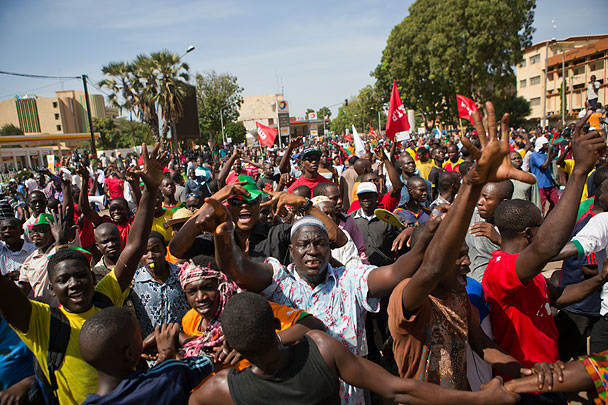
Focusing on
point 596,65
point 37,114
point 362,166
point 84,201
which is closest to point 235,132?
point 362,166

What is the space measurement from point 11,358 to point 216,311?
1.21m

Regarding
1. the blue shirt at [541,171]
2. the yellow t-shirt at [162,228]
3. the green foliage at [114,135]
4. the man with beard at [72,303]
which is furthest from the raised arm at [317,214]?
the green foliage at [114,135]

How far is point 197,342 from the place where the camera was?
6.74 ft

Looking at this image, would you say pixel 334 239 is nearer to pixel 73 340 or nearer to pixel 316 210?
pixel 316 210

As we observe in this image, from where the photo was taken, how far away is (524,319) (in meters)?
2.36

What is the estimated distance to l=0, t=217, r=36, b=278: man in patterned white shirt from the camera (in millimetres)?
3941

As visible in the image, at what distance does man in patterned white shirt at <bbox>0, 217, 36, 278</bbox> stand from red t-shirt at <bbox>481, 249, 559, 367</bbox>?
4305mm

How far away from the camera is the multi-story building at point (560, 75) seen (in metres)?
43.9

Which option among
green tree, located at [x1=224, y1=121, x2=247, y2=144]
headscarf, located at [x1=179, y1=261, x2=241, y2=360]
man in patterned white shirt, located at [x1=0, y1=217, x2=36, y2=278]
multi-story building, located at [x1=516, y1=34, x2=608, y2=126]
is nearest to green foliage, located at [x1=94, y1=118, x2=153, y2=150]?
green tree, located at [x1=224, y1=121, x2=247, y2=144]

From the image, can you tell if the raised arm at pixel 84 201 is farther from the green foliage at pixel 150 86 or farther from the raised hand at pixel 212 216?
the green foliage at pixel 150 86

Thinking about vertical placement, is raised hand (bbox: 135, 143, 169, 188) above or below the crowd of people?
above

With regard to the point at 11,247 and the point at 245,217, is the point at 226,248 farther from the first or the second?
the point at 11,247

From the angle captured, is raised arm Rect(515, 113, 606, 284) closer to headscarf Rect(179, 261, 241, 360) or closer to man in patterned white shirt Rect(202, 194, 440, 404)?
man in patterned white shirt Rect(202, 194, 440, 404)

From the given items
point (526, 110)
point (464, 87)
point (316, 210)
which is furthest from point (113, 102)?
point (526, 110)
